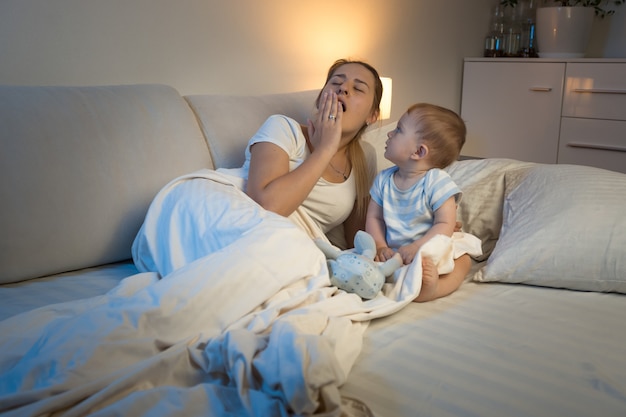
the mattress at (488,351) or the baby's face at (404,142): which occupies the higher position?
the baby's face at (404,142)

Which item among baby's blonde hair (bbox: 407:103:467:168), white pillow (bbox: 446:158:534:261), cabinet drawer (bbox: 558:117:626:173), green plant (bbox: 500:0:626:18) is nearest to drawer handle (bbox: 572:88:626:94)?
cabinet drawer (bbox: 558:117:626:173)

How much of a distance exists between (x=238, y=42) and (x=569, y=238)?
1556mm

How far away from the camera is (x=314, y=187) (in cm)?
177

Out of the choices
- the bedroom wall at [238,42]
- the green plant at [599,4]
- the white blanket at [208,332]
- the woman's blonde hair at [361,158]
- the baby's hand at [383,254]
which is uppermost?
the green plant at [599,4]

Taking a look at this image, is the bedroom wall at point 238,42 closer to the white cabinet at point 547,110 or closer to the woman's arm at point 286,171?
the white cabinet at point 547,110

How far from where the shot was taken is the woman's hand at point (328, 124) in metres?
1.68

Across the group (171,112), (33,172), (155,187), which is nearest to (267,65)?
(171,112)

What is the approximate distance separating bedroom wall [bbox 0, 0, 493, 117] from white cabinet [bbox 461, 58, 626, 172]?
20 cm

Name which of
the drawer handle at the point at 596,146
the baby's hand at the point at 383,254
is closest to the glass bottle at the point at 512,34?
the drawer handle at the point at 596,146

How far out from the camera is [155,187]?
5.48 feet

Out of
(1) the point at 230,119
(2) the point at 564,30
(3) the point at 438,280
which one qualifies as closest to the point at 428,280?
(3) the point at 438,280

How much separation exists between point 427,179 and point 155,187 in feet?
2.33

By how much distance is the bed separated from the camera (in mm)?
946

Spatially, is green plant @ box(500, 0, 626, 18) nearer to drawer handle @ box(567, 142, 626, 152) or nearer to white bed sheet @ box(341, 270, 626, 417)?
drawer handle @ box(567, 142, 626, 152)
